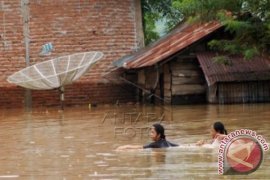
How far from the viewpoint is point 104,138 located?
44.2 feet

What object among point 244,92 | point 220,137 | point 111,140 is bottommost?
point 111,140

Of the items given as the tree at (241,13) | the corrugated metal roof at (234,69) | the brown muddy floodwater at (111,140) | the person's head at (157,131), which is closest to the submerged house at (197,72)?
the corrugated metal roof at (234,69)

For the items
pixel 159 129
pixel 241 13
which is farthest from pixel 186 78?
pixel 159 129

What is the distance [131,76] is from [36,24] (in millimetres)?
3557

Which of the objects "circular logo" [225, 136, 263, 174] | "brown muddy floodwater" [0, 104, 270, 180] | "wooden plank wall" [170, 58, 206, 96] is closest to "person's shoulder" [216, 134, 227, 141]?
"brown muddy floodwater" [0, 104, 270, 180]

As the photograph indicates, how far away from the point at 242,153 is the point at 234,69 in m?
13.7

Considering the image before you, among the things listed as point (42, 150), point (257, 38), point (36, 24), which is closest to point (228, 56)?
point (257, 38)

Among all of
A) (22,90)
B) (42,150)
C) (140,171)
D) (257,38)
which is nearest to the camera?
(140,171)

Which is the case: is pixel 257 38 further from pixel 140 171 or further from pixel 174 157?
pixel 140 171

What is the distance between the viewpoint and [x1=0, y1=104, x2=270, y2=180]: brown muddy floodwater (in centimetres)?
921

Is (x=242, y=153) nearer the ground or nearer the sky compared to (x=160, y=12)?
nearer the ground

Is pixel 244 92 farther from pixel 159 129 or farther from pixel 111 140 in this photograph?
pixel 159 129

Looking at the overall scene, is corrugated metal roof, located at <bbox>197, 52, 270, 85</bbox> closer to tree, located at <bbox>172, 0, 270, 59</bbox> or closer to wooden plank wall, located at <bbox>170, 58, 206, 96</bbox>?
wooden plank wall, located at <bbox>170, 58, 206, 96</bbox>

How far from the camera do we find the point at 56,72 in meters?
21.7
